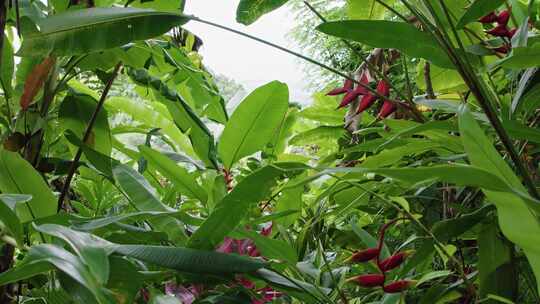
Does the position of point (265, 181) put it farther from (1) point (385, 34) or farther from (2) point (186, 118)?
(2) point (186, 118)

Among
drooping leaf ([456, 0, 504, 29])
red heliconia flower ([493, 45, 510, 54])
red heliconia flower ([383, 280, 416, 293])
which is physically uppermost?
drooping leaf ([456, 0, 504, 29])

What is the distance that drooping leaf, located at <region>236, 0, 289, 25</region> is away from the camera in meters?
0.51

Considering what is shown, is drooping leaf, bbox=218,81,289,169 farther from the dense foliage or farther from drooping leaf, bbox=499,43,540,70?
drooping leaf, bbox=499,43,540,70

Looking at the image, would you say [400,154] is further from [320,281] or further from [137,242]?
[137,242]

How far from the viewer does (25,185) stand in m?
0.50

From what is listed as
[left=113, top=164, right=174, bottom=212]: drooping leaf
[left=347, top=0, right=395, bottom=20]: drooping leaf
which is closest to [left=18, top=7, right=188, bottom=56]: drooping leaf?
[left=113, top=164, right=174, bottom=212]: drooping leaf

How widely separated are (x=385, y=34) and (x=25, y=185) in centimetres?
33

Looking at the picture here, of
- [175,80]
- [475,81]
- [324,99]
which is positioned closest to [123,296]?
[475,81]

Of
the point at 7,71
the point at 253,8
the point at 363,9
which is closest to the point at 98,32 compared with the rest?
the point at 253,8

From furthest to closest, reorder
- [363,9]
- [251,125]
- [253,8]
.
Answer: [363,9]
[251,125]
[253,8]

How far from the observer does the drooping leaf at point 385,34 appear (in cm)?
41

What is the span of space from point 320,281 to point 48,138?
1.36ft

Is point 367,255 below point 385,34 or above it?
below

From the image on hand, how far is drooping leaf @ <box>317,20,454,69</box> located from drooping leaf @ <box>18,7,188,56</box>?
0.13 m
